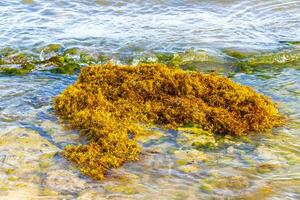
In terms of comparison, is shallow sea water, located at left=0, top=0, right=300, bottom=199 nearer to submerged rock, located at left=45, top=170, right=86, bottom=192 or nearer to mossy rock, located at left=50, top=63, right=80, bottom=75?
submerged rock, located at left=45, top=170, right=86, bottom=192

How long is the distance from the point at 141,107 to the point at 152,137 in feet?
2.10

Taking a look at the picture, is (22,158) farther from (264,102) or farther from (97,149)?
(264,102)

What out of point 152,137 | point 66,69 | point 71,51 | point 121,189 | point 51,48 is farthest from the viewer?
point 51,48

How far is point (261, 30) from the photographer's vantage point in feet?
32.3

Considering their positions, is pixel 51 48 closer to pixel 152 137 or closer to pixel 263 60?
pixel 263 60

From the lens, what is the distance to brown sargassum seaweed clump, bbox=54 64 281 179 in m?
4.73

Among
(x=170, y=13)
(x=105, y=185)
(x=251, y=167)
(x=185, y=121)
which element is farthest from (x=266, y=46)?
(x=105, y=185)

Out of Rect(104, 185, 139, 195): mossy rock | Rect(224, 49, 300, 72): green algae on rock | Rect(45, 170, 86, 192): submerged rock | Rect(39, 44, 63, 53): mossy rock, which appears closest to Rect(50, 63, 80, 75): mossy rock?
Rect(39, 44, 63, 53): mossy rock

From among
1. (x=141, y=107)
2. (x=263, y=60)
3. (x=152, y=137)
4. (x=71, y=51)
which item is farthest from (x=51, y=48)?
(x=152, y=137)

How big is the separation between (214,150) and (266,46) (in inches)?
180

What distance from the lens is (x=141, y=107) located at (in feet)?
18.2

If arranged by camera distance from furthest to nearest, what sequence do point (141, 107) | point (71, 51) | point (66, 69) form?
point (71, 51) → point (66, 69) → point (141, 107)

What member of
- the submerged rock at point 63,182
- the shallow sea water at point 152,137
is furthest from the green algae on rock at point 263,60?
the submerged rock at point 63,182

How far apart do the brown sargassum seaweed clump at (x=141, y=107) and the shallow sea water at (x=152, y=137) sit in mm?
175
